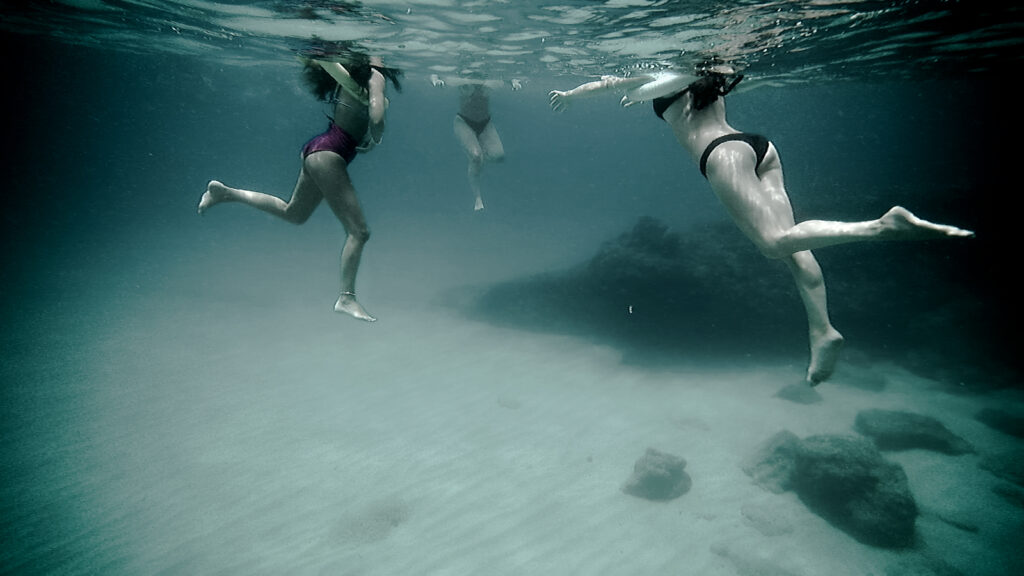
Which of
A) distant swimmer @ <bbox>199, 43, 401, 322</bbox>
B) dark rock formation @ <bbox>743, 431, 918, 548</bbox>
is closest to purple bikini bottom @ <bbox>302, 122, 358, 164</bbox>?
distant swimmer @ <bbox>199, 43, 401, 322</bbox>

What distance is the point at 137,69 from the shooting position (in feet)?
94.1

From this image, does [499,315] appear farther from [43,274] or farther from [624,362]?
[43,274]

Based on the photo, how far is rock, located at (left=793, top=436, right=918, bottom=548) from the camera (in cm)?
605

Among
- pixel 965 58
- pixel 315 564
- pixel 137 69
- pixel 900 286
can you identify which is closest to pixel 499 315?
pixel 315 564

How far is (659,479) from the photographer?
23.7 feet

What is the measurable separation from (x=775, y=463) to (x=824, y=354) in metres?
6.05

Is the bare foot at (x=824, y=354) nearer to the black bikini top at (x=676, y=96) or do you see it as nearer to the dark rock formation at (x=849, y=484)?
the black bikini top at (x=676, y=96)

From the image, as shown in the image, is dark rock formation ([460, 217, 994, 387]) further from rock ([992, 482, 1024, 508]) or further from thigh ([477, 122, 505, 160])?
thigh ([477, 122, 505, 160])

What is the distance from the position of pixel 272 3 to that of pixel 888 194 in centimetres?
2135

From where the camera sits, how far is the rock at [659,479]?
7207mm

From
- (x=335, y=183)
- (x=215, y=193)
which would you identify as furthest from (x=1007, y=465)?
(x=215, y=193)

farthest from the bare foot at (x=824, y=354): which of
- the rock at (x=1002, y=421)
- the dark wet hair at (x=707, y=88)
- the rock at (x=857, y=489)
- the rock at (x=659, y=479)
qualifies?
the rock at (x=1002, y=421)

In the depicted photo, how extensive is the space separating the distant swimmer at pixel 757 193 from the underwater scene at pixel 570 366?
1.2 inches

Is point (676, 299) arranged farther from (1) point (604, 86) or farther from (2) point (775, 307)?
(1) point (604, 86)
